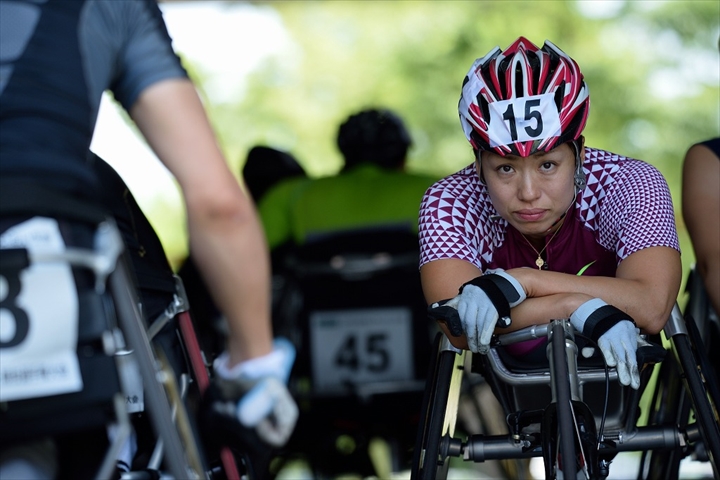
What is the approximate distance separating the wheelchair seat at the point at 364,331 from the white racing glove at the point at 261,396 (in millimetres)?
3918

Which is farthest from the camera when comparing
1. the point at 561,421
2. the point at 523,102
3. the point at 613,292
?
the point at 523,102

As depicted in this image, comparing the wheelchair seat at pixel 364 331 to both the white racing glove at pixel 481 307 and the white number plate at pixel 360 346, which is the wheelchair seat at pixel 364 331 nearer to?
the white number plate at pixel 360 346

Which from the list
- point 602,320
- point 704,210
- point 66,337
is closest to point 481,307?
point 602,320

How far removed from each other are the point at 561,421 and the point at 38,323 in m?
1.44

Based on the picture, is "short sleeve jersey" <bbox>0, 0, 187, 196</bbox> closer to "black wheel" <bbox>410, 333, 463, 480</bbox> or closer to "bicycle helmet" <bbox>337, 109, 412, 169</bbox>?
"black wheel" <bbox>410, 333, 463, 480</bbox>

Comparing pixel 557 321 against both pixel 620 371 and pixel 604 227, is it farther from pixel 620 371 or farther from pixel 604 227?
pixel 604 227

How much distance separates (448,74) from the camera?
2458 cm

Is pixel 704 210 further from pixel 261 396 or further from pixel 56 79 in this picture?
pixel 56 79

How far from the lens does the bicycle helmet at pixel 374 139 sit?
23.5 ft

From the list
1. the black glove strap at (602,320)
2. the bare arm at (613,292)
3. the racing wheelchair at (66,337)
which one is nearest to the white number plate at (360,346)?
the bare arm at (613,292)

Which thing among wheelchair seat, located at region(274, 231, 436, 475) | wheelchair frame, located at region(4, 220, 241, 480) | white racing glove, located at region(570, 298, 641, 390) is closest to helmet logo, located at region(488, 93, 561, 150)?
white racing glove, located at region(570, 298, 641, 390)

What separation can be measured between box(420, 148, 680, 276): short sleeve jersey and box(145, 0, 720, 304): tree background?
18.1 metres

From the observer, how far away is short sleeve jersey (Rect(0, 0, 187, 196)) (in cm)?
256

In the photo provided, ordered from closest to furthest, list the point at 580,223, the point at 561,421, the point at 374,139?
the point at 561,421, the point at 580,223, the point at 374,139
